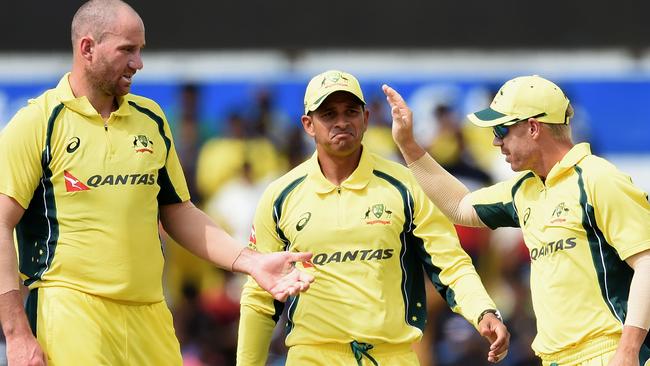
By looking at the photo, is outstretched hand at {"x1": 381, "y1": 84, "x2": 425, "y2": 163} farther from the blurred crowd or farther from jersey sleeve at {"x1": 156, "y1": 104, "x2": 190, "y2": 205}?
the blurred crowd

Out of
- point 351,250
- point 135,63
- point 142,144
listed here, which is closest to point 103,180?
point 142,144

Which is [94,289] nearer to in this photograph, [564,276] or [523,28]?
[564,276]

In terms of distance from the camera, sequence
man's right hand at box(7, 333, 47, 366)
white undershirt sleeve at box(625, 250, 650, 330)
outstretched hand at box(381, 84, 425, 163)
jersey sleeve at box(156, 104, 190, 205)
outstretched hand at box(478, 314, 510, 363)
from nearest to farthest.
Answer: man's right hand at box(7, 333, 47, 366)
white undershirt sleeve at box(625, 250, 650, 330)
outstretched hand at box(478, 314, 510, 363)
jersey sleeve at box(156, 104, 190, 205)
outstretched hand at box(381, 84, 425, 163)

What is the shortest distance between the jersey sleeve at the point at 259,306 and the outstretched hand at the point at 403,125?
0.65m

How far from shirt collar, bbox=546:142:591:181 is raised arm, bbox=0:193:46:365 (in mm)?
2250

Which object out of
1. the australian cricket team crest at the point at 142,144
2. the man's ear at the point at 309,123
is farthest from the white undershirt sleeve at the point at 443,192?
the australian cricket team crest at the point at 142,144

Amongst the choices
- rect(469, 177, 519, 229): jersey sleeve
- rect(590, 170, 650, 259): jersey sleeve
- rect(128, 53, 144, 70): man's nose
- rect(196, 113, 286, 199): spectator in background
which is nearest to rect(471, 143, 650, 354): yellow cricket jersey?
rect(590, 170, 650, 259): jersey sleeve

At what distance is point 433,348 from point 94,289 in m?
5.37

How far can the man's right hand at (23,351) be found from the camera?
558cm

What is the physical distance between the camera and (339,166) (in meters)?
6.48

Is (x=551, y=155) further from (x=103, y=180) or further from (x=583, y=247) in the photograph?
(x=103, y=180)

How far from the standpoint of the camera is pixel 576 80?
11.2 metres

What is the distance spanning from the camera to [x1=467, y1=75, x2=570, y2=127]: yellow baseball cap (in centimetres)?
612

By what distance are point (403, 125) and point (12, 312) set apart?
1.98 metres
